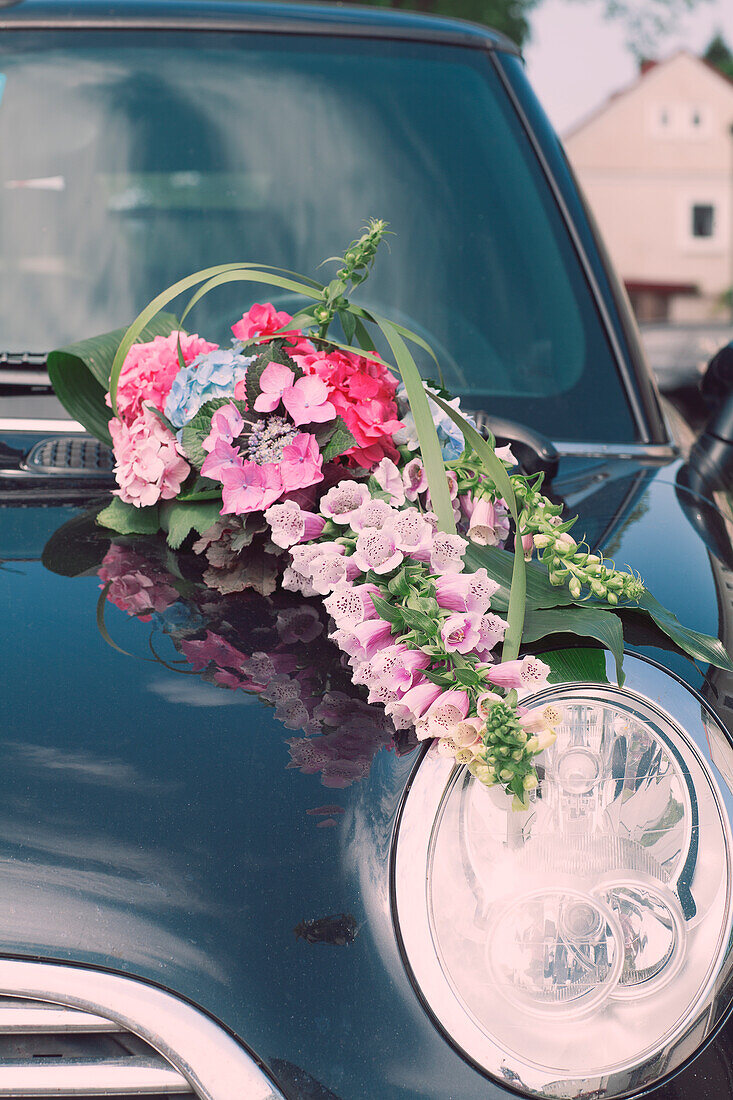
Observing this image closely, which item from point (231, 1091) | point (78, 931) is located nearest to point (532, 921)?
point (231, 1091)

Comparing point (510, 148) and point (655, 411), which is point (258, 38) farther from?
point (655, 411)

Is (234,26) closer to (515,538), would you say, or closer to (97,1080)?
(515,538)

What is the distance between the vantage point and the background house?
4184 centimetres

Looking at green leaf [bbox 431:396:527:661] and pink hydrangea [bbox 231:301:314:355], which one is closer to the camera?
green leaf [bbox 431:396:527:661]

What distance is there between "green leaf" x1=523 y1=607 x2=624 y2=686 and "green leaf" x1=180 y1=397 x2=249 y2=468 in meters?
0.50

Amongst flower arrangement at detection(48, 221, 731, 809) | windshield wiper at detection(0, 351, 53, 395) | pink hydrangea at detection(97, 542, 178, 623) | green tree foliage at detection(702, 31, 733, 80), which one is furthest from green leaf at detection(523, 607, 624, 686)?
green tree foliage at detection(702, 31, 733, 80)

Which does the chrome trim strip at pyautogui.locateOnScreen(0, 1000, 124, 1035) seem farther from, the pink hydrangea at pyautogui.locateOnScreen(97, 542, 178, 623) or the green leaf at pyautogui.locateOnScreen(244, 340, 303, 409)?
the green leaf at pyautogui.locateOnScreen(244, 340, 303, 409)

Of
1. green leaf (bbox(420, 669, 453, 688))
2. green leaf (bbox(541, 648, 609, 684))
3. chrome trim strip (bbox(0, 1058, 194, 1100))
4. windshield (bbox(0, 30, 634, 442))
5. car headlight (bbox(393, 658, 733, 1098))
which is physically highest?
windshield (bbox(0, 30, 634, 442))

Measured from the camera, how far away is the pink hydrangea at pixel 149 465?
1466mm

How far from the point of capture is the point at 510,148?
2.18 m

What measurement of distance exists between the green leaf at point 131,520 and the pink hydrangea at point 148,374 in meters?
0.14

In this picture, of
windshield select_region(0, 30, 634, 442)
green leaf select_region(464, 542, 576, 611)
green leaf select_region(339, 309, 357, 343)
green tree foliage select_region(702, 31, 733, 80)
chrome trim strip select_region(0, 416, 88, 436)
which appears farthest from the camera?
green tree foliage select_region(702, 31, 733, 80)

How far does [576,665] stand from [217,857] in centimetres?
40

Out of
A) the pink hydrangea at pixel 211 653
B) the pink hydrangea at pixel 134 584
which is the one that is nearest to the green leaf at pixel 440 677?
the pink hydrangea at pixel 211 653
